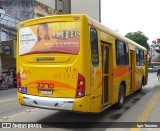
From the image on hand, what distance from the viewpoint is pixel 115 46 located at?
10742 mm

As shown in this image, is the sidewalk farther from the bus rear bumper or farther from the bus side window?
the bus side window

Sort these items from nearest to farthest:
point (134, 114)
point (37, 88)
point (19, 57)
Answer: point (37, 88)
point (19, 57)
point (134, 114)

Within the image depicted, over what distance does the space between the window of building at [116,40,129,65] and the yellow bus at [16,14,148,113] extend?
156 centimetres

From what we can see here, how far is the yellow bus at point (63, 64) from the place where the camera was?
312 inches

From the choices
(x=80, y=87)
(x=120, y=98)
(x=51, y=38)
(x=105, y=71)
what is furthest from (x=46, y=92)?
(x=120, y=98)

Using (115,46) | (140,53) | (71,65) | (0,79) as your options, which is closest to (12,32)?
(0,79)

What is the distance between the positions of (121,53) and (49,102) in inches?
175

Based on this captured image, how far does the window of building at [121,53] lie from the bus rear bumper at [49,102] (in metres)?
3.56

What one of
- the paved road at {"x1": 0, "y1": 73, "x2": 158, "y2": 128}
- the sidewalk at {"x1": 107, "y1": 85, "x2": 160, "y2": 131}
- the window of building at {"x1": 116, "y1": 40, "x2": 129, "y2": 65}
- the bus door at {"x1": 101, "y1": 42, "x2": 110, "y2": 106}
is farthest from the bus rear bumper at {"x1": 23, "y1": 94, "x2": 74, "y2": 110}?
the window of building at {"x1": 116, "y1": 40, "x2": 129, "y2": 65}

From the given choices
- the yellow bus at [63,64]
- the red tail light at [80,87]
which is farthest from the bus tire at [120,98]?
the red tail light at [80,87]

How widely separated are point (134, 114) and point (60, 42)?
3.99 metres

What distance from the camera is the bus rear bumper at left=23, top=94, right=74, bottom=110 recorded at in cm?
791

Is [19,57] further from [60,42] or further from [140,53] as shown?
[140,53]

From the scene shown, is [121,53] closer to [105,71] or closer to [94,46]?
[105,71]
